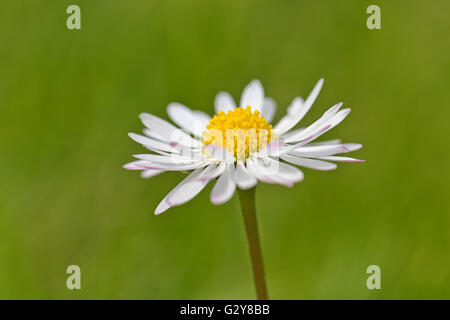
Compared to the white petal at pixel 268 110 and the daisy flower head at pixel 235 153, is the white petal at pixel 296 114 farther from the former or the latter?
the white petal at pixel 268 110

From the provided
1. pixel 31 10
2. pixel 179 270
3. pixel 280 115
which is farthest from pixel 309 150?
pixel 31 10

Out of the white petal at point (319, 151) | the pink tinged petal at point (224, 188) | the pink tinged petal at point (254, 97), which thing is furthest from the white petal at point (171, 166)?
the pink tinged petal at point (254, 97)

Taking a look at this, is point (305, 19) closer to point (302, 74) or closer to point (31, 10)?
point (302, 74)

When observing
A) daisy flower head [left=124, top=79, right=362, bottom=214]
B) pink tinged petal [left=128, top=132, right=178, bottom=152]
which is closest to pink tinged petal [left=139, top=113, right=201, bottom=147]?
daisy flower head [left=124, top=79, right=362, bottom=214]

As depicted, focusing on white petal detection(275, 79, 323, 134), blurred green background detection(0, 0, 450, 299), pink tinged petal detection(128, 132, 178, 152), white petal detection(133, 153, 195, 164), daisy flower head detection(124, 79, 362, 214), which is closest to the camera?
daisy flower head detection(124, 79, 362, 214)

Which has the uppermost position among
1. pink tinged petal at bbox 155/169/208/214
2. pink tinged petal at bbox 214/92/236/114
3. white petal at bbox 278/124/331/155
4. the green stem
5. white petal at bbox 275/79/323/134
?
pink tinged petal at bbox 214/92/236/114

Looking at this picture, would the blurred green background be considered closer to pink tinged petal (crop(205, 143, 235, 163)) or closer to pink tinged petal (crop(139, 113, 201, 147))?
pink tinged petal (crop(139, 113, 201, 147))

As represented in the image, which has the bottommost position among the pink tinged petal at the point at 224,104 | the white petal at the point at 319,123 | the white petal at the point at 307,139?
the white petal at the point at 307,139
